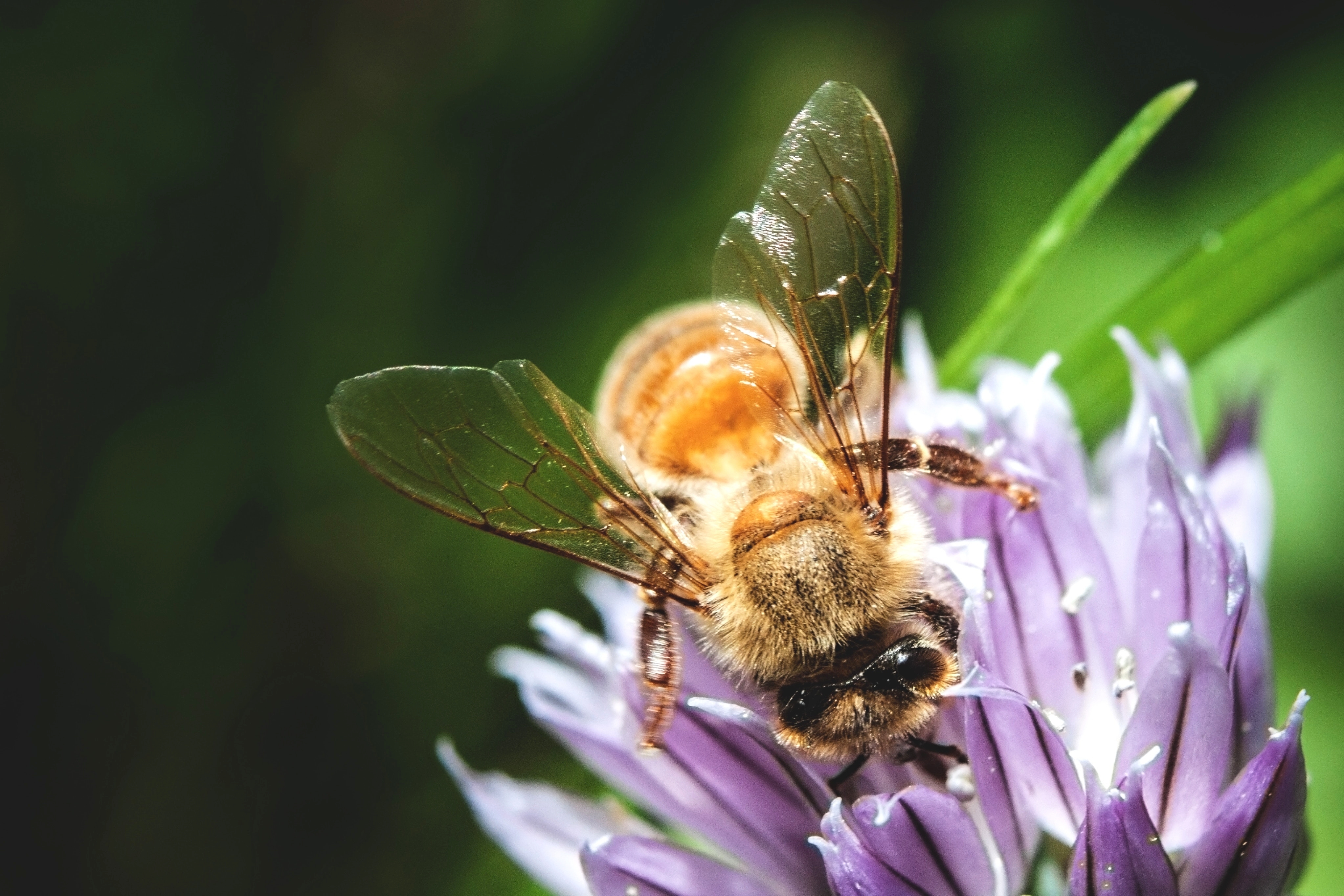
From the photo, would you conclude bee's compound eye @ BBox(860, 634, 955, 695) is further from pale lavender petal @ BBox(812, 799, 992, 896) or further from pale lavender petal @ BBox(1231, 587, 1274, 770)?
pale lavender petal @ BBox(1231, 587, 1274, 770)

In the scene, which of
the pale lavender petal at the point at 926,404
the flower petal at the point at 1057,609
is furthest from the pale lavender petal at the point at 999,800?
the pale lavender petal at the point at 926,404

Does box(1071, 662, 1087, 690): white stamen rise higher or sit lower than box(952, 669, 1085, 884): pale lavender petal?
higher

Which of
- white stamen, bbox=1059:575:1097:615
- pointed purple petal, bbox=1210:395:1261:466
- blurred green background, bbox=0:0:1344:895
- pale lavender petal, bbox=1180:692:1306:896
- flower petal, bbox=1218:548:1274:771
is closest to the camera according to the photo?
pale lavender petal, bbox=1180:692:1306:896

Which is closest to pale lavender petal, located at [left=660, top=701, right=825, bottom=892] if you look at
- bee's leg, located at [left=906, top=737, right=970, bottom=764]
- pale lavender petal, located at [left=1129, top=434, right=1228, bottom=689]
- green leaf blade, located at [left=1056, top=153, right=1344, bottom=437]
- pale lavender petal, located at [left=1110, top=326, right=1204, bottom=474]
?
bee's leg, located at [left=906, top=737, right=970, bottom=764]

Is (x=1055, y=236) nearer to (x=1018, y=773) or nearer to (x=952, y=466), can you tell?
(x=952, y=466)

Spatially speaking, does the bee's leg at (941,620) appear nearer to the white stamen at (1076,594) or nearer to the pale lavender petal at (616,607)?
the white stamen at (1076,594)

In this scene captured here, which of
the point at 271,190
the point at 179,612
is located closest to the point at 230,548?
the point at 179,612
